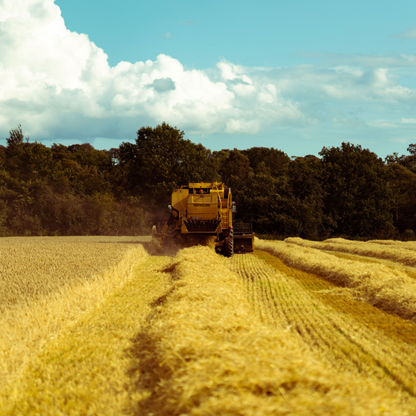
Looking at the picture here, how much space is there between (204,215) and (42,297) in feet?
32.3

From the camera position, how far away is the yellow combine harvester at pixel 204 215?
15.8 meters

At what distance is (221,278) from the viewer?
29.9 ft

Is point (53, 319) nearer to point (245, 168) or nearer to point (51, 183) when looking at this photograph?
point (51, 183)

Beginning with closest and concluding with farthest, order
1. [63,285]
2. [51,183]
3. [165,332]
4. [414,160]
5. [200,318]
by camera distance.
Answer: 1. [165,332]
2. [200,318]
3. [63,285]
4. [51,183]
5. [414,160]

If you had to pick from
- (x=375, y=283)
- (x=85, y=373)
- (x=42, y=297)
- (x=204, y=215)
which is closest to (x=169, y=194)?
(x=204, y=215)

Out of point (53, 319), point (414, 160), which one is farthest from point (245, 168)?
point (53, 319)

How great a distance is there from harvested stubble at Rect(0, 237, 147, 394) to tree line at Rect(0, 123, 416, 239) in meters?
23.7

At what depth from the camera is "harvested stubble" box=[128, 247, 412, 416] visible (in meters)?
3.21

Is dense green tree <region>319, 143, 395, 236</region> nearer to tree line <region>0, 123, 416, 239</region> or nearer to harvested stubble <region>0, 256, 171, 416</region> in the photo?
tree line <region>0, 123, 416, 239</region>

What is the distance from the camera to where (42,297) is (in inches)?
250

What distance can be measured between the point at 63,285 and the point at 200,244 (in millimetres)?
9029

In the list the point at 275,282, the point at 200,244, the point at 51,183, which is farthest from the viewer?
the point at 51,183

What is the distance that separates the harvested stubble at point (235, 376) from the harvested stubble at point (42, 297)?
1.31 metres

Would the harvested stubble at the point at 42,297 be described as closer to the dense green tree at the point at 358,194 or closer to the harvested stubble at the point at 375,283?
the harvested stubble at the point at 375,283
